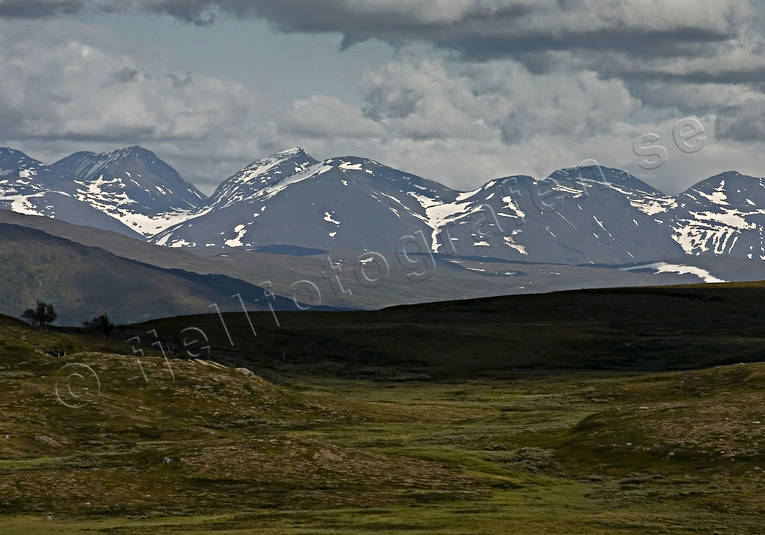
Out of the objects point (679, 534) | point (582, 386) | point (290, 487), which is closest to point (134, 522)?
point (290, 487)

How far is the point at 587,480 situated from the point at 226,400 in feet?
194

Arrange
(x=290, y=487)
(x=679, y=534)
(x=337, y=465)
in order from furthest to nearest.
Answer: (x=337, y=465) → (x=290, y=487) → (x=679, y=534)

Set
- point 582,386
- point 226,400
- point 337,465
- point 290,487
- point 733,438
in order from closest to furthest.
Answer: point 290,487 → point 337,465 → point 733,438 → point 226,400 → point 582,386

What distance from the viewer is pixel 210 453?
305ft

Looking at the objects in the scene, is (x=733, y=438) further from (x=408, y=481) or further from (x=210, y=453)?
(x=210, y=453)

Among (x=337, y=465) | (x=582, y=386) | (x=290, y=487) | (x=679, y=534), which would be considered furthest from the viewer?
(x=582, y=386)

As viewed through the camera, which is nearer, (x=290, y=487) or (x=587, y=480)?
(x=290, y=487)

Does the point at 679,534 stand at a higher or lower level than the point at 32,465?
lower

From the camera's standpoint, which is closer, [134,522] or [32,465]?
[134,522]

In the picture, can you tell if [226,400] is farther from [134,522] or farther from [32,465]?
[134,522]

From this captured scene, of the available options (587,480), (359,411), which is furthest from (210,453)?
(359,411)

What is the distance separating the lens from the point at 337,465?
90.8 meters

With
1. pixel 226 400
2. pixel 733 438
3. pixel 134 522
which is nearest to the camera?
pixel 134 522

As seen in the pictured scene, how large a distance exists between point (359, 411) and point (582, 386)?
159 feet
